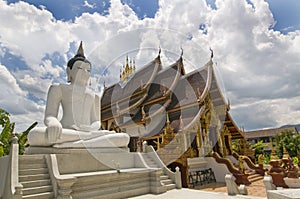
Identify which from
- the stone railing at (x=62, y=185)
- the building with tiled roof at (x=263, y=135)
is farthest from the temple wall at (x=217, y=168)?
the building with tiled roof at (x=263, y=135)

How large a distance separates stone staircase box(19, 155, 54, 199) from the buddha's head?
274 centimetres

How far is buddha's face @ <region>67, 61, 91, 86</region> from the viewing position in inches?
269

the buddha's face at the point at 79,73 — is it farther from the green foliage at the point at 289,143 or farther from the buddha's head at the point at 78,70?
the green foliage at the point at 289,143

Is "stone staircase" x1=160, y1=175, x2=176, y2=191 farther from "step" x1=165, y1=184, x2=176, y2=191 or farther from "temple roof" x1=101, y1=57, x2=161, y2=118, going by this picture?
"temple roof" x1=101, y1=57, x2=161, y2=118

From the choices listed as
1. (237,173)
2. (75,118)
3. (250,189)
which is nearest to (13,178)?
(75,118)

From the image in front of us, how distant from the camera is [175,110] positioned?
443 inches

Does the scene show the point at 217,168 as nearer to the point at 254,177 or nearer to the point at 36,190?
the point at 254,177

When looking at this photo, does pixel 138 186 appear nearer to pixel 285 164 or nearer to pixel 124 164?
pixel 124 164

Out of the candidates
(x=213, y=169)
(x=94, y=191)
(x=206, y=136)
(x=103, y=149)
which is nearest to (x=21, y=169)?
(x=94, y=191)

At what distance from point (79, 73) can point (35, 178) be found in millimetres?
3398

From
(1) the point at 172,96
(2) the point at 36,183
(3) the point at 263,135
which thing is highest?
(1) the point at 172,96

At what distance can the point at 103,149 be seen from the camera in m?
6.03

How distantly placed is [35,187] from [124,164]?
2.53m

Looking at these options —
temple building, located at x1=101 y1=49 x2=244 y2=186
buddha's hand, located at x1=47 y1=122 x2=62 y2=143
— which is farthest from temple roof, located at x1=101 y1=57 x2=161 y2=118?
buddha's hand, located at x1=47 y1=122 x2=62 y2=143
